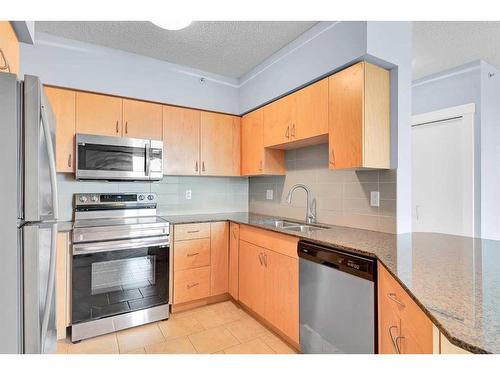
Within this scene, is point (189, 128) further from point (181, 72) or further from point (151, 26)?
point (151, 26)

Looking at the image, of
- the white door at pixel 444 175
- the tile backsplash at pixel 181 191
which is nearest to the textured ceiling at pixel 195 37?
the tile backsplash at pixel 181 191

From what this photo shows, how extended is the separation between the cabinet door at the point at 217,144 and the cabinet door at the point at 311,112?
37.7 inches

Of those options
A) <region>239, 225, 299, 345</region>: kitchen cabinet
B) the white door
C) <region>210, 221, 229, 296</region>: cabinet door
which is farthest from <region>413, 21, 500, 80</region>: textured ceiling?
<region>210, 221, 229, 296</region>: cabinet door

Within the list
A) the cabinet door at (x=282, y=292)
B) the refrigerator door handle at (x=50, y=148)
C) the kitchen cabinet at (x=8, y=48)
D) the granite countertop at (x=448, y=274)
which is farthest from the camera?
the cabinet door at (x=282, y=292)

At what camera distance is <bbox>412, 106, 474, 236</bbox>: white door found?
2.60 meters

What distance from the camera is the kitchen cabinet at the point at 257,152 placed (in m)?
2.72

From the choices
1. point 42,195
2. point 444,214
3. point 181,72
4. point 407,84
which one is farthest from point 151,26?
point 444,214

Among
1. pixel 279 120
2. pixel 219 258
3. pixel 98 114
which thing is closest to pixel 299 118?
pixel 279 120

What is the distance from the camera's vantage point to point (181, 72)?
2.75 meters

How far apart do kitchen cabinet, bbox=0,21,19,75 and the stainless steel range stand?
3.85 feet

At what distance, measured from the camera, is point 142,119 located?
8.39 feet

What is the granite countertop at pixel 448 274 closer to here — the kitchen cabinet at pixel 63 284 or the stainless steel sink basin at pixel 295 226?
the stainless steel sink basin at pixel 295 226

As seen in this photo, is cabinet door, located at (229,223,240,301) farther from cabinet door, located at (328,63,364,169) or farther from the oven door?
cabinet door, located at (328,63,364,169)

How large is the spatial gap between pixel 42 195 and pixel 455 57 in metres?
3.35
